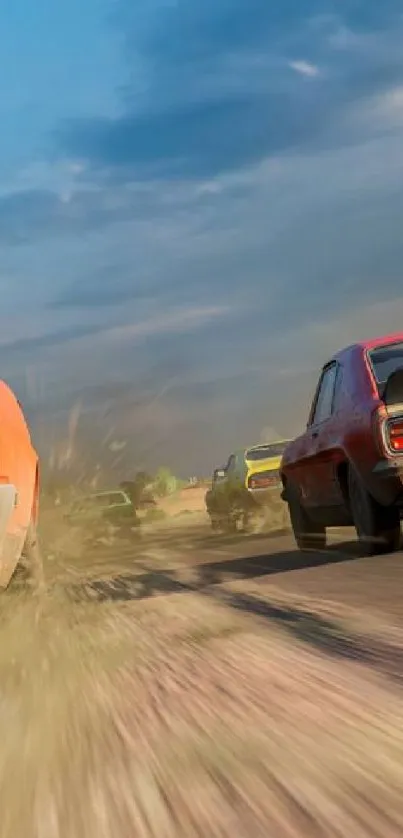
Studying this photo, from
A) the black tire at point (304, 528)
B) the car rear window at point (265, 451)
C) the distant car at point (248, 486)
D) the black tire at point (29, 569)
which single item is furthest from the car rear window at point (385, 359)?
the car rear window at point (265, 451)

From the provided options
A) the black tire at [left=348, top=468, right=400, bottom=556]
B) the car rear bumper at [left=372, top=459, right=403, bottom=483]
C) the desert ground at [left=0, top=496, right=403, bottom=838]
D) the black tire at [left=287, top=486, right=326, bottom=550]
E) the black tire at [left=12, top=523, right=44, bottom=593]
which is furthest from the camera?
the black tire at [left=287, top=486, right=326, bottom=550]

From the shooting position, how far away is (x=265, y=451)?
23.6 metres

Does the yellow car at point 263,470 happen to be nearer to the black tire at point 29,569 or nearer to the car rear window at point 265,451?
the car rear window at point 265,451

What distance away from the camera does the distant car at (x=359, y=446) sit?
371 inches

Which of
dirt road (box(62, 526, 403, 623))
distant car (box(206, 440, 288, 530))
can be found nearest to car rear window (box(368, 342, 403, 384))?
dirt road (box(62, 526, 403, 623))

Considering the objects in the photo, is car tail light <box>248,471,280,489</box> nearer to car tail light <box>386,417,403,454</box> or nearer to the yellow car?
the yellow car

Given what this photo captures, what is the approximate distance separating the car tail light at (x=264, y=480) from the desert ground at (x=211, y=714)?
13891 mm

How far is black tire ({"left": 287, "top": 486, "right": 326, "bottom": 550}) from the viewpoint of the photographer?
12.7m

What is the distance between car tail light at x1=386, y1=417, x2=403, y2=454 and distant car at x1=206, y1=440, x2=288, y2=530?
13001 millimetres

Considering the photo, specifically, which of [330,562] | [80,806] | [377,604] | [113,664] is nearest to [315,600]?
[377,604]

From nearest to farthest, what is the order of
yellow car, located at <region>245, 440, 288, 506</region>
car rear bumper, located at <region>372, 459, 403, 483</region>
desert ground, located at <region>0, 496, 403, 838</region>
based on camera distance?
desert ground, located at <region>0, 496, 403, 838</region> → car rear bumper, located at <region>372, 459, 403, 483</region> → yellow car, located at <region>245, 440, 288, 506</region>

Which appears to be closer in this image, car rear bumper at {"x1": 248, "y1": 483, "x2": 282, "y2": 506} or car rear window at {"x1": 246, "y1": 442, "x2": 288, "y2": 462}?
car rear bumper at {"x1": 248, "y1": 483, "x2": 282, "y2": 506}

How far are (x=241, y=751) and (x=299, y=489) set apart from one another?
888 cm

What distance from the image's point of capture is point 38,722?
4.51 metres
